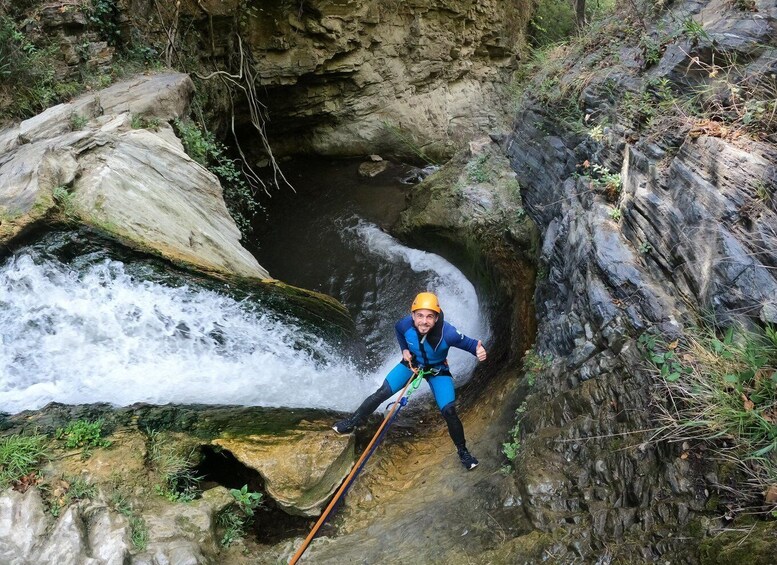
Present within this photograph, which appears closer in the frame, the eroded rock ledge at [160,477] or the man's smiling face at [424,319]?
the eroded rock ledge at [160,477]

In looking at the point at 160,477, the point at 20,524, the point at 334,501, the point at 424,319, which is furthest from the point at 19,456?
the point at 424,319

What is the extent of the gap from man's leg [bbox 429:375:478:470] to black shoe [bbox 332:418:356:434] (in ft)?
2.55

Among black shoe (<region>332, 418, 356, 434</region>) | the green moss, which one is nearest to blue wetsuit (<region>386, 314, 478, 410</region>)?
black shoe (<region>332, 418, 356, 434</region>)

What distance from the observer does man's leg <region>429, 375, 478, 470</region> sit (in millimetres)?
4116

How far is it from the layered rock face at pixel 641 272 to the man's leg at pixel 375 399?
3.65 feet

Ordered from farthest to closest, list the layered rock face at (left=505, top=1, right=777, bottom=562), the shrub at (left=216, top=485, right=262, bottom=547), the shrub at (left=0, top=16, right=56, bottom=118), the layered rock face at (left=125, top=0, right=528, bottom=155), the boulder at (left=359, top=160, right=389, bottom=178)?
the boulder at (left=359, top=160, right=389, bottom=178) < the layered rock face at (left=125, top=0, right=528, bottom=155) < the shrub at (left=0, top=16, right=56, bottom=118) < the shrub at (left=216, top=485, right=262, bottom=547) < the layered rock face at (left=505, top=1, right=777, bottom=562)

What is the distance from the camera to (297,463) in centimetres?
405

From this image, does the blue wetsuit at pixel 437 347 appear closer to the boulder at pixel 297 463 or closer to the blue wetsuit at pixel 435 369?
the blue wetsuit at pixel 435 369

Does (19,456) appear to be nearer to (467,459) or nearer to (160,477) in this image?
(160,477)

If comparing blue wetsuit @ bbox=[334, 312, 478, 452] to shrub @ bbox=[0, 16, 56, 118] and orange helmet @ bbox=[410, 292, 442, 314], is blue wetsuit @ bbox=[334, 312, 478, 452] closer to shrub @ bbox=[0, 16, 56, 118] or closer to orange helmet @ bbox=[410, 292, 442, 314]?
orange helmet @ bbox=[410, 292, 442, 314]

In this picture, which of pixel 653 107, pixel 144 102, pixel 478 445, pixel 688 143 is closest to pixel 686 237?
pixel 688 143

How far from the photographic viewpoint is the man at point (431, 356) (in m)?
4.13

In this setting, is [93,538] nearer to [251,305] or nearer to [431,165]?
[251,305]

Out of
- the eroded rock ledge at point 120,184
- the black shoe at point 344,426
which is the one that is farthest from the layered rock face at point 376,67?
the black shoe at point 344,426
